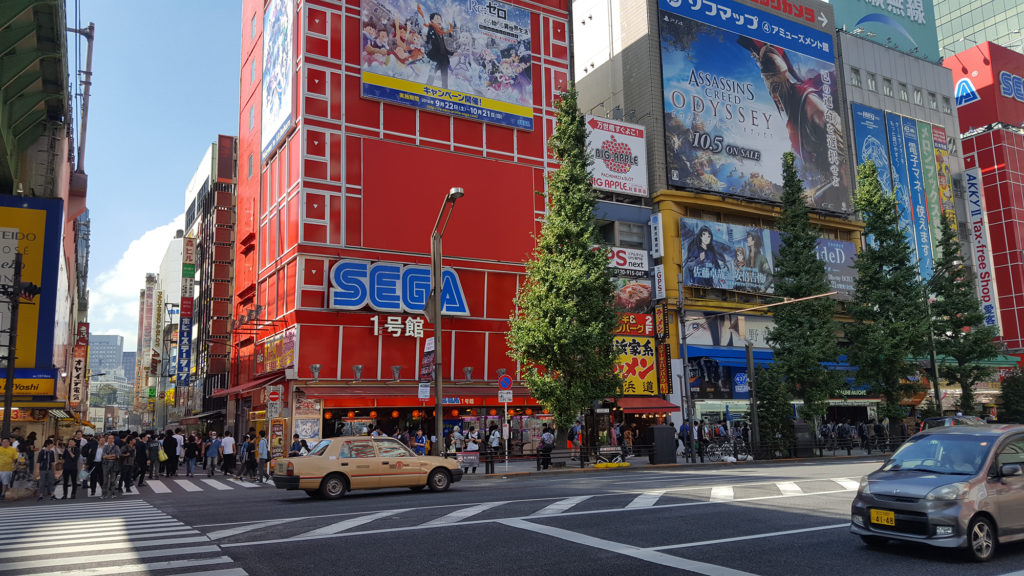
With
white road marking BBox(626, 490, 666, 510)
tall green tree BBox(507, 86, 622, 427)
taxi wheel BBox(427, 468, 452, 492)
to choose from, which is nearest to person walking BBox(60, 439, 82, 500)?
taxi wheel BBox(427, 468, 452, 492)

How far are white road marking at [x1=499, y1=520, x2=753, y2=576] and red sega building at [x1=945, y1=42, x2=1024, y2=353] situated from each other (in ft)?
200

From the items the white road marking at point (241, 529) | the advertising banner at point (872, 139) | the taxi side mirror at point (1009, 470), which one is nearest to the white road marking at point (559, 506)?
the white road marking at point (241, 529)

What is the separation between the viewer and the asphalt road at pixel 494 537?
25.0 feet

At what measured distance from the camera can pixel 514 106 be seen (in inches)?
1502

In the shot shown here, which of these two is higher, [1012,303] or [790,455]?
[1012,303]

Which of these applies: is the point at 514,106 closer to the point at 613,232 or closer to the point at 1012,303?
the point at 613,232

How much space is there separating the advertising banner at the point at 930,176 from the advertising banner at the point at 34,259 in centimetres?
5751

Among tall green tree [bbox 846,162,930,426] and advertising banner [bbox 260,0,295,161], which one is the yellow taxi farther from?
tall green tree [bbox 846,162,930,426]

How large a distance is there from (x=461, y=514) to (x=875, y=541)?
6.14 m

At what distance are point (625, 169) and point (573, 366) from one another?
58.8 feet

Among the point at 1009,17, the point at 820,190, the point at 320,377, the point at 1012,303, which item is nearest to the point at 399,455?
the point at 320,377

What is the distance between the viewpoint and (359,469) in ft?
54.4

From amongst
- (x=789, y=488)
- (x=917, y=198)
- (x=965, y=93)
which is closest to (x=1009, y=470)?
(x=789, y=488)

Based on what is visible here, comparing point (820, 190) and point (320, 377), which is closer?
point (320, 377)
